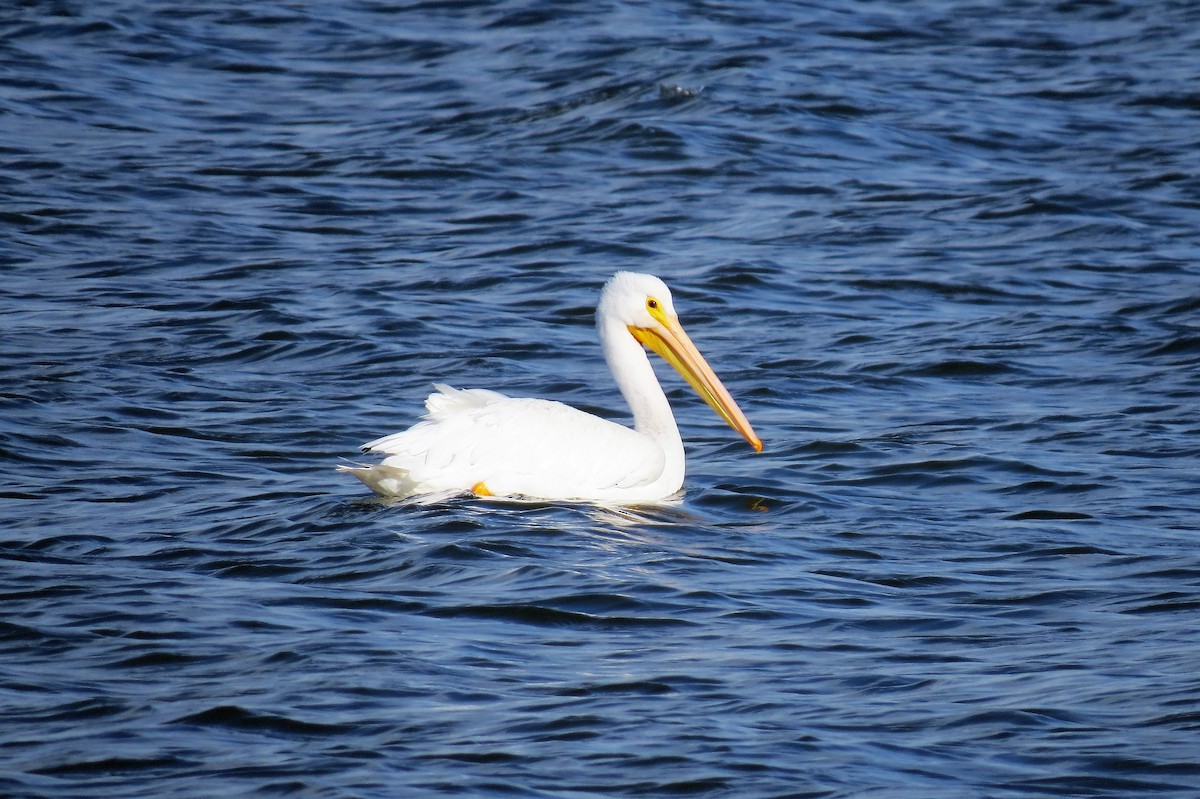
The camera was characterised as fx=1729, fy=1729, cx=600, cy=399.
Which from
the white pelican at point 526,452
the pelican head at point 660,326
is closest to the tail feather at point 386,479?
the white pelican at point 526,452

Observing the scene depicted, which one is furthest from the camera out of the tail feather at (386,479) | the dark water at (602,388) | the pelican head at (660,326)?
the pelican head at (660,326)

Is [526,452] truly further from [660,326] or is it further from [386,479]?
[660,326]

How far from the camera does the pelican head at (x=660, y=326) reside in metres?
7.10

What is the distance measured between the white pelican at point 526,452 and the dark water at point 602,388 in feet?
0.40

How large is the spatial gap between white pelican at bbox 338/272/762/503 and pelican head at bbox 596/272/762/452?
0.17m

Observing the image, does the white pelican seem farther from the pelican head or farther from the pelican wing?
the pelican head

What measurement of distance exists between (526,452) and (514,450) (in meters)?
0.05

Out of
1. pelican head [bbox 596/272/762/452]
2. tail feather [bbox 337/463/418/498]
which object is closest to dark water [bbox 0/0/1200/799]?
tail feather [bbox 337/463/418/498]

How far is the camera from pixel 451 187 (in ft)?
37.9

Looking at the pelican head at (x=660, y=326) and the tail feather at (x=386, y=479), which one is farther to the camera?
the pelican head at (x=660, y=326)

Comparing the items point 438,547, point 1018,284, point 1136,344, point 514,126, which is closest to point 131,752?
point 438,547

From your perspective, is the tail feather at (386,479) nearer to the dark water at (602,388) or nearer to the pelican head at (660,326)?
the dark water at (602,388)

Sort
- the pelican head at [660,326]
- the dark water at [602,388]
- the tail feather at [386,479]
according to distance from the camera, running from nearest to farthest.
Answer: the dark water at [602,388], the tail feather at [386,479], the pelican head at [660,326]

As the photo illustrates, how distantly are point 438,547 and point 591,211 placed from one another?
590cm
